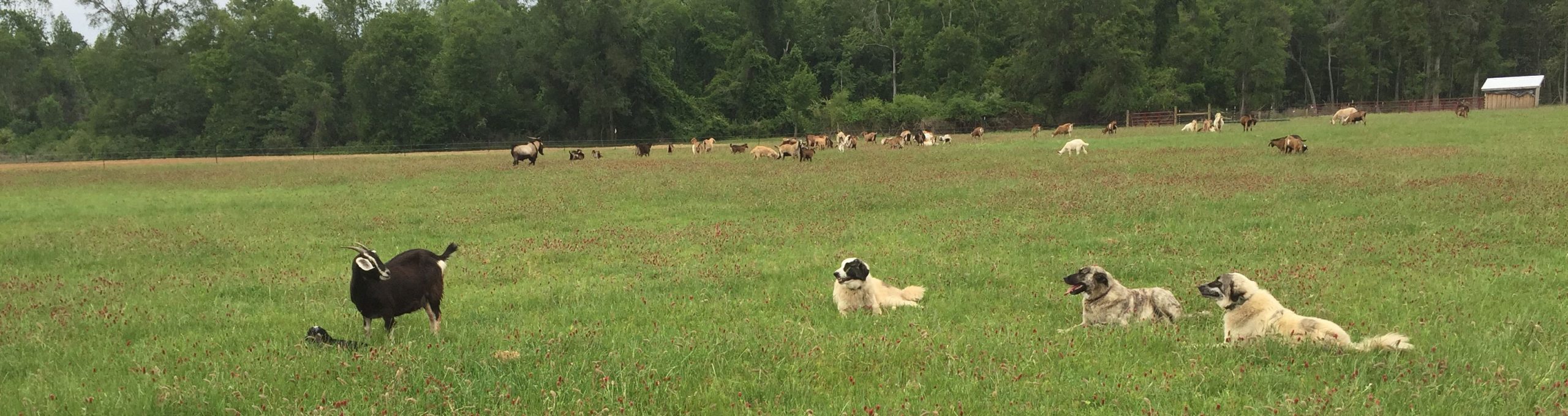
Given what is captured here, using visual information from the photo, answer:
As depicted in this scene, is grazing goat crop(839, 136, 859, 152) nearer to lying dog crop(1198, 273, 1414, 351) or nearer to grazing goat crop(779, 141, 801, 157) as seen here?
grazing goat crop(779, 141, 801, 157)

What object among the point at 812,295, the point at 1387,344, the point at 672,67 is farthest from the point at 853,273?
the point at 672,67

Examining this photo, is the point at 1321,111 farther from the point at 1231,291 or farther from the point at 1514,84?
the point at 1231,291

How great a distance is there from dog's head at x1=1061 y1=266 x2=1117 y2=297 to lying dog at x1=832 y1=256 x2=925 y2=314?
5.03ft

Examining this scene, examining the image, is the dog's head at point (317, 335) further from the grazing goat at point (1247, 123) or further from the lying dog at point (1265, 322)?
the grazing goat at point (1247, 123)

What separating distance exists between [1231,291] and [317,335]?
23.6 feet

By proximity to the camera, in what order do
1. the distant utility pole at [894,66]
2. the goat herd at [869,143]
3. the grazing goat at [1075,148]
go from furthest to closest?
the distant utility pole at [894,66], the goat herd at [869,143], the grazing goat at [1075,148]

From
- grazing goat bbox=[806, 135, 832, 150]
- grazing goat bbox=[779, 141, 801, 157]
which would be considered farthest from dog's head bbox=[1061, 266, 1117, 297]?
grazing goat bbox=[806, 135, 832, 150]

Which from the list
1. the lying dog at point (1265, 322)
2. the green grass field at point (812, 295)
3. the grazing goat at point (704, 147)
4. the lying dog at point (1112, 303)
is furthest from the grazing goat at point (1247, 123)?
the lying dog at point (1265, 322)

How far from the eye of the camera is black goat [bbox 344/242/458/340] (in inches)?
257

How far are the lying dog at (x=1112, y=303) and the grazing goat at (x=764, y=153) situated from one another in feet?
86.8

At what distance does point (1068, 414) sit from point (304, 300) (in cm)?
801

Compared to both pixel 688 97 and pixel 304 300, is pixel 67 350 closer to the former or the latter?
pixel 304 300

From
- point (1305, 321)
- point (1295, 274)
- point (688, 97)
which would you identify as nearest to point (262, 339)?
point (1305, 321)

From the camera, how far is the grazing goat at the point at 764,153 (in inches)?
1329
